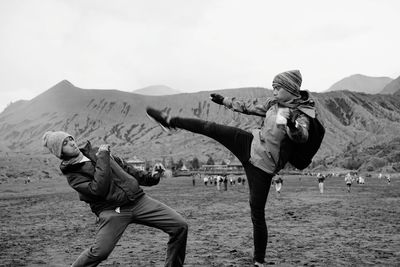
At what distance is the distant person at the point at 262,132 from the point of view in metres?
4.52

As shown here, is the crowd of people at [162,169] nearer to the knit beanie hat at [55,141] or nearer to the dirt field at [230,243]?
the knit beanie hat at [55,141]

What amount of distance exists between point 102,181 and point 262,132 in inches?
68.2

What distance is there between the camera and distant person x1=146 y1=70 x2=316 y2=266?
4520mm

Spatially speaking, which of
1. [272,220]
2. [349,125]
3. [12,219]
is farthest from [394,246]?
[349,125]

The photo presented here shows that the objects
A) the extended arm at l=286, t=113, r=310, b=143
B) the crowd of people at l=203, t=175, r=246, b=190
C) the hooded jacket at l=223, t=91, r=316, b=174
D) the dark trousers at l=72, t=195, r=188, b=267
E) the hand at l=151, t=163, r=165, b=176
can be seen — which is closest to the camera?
the extended arm at l=286, t=113, r=310, b=143

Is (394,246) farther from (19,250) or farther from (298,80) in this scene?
(19,250)

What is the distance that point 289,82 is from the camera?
15.1ft

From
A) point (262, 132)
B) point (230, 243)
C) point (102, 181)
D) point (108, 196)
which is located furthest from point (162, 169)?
point (230, 243)

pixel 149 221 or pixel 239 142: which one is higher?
pixel 239 142

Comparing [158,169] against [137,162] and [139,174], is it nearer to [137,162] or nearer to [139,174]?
[139,174]

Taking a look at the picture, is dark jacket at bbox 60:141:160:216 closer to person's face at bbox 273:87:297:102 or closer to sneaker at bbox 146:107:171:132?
sneaker at bbox 146:107:171:132

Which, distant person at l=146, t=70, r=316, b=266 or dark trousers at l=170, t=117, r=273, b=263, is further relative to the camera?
dark trousers at l=170, t=117, r=273, b=263

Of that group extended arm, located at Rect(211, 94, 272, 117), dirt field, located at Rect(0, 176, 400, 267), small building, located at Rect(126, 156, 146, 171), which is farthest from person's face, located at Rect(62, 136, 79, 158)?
dirt field, located at Rect(0, 176, 400, 267)

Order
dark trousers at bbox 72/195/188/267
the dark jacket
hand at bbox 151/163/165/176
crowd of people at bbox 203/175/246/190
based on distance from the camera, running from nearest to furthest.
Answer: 1. the dark jacket
2. dark trousers at bbox 72/195/188/267
3. hand at bbox 151/163/165/176
4. crowd of people at bbox 203/175/246/190
